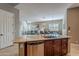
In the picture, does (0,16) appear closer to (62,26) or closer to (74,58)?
(62,26)

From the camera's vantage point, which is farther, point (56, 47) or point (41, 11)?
point (56, 47)

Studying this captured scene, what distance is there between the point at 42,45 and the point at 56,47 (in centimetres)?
50

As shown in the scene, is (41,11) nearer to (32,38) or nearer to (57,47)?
(32,38)

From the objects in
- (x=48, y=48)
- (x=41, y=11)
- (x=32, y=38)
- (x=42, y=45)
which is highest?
(x=41, y=11)

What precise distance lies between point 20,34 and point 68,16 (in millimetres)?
1588

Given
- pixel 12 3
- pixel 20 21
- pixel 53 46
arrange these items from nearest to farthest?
1. pixel 12 3
2. pixel 20 21
3. pixel 53 46

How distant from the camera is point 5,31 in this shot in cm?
462

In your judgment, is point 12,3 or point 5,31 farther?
point 5,31

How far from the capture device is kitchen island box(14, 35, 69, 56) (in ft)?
14.5

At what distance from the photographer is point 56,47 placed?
487cm

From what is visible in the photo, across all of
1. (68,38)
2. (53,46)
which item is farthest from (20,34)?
(68,38)

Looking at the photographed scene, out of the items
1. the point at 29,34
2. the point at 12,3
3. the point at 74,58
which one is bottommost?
the point at 74,58

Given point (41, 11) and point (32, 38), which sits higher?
point (41, 11)

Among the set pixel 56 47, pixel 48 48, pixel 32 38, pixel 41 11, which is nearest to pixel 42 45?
pixel 48 48
